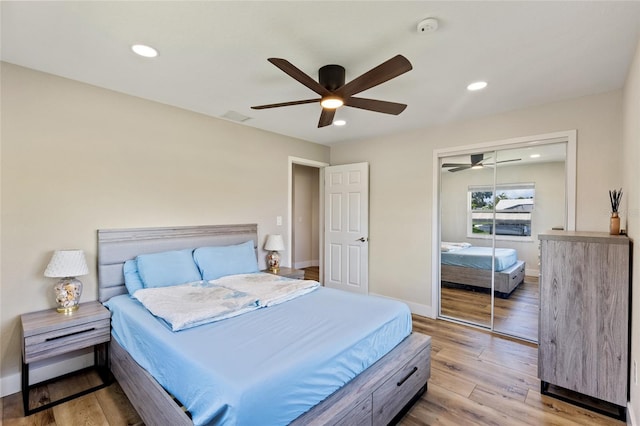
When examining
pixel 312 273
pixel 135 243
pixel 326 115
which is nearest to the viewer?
pixel 326 115

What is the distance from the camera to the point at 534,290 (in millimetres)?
3576

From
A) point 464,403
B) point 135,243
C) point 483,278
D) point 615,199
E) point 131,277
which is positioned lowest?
point 464,403

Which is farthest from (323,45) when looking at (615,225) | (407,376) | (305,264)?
(305,264)

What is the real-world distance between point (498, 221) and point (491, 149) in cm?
85

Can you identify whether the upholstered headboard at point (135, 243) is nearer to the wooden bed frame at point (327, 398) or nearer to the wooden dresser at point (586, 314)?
the wooden bed frame at point (327, 398)

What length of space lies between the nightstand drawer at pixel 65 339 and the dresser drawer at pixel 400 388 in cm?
215

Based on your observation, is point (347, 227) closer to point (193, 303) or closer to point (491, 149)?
point (491, 149)

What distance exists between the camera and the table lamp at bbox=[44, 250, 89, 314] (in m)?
2.33

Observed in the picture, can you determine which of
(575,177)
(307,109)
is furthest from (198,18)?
(575,177)

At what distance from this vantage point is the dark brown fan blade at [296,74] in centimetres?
178

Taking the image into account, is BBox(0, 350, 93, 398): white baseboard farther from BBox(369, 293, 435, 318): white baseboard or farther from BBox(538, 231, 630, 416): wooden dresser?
BBox(538, 231, 630, 416): wooden dresser

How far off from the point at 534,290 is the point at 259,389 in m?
3.60

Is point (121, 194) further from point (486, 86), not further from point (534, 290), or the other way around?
point (534, 290)

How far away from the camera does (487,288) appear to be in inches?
152
